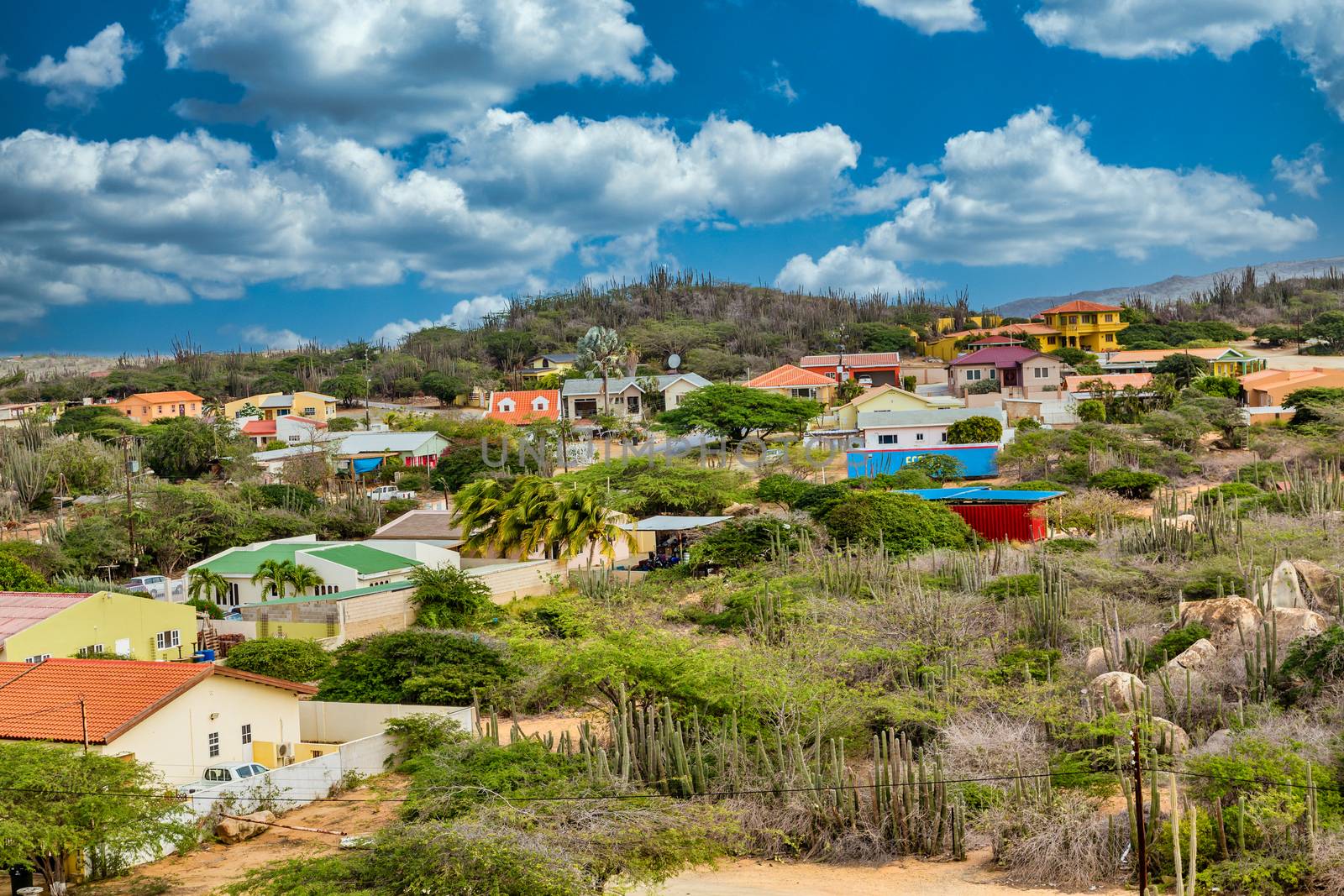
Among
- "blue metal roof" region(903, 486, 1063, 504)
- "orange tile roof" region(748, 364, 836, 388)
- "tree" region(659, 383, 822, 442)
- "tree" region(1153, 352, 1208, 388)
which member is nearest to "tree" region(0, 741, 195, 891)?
"blue metal roof" region(903, 486, 1063, 504)

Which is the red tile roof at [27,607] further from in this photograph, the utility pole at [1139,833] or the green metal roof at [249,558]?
the utility pole at [1139,833]

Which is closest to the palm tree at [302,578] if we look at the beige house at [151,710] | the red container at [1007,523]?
the beige house at [151,710]

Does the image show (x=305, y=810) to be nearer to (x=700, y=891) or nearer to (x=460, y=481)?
(x=700, y=891)

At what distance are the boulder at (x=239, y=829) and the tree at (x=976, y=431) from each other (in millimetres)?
41093

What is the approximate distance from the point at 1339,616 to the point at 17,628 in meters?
27.2

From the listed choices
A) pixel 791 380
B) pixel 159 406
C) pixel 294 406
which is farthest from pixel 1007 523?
pixel 159 406

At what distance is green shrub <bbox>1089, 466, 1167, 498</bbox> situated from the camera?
153 ft

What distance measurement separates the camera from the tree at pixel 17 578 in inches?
1387

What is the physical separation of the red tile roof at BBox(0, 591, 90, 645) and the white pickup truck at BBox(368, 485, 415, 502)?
2537 centimetres

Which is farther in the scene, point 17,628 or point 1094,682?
point 17,628

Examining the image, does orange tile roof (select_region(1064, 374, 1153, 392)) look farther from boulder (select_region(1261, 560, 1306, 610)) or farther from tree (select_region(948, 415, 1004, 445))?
boulder (select_region(1261, 560, 1306, 610))

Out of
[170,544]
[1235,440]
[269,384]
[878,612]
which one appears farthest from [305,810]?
[269,384]

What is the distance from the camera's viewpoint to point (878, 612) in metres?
28.1

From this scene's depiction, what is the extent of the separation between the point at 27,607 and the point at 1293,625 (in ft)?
88.8
